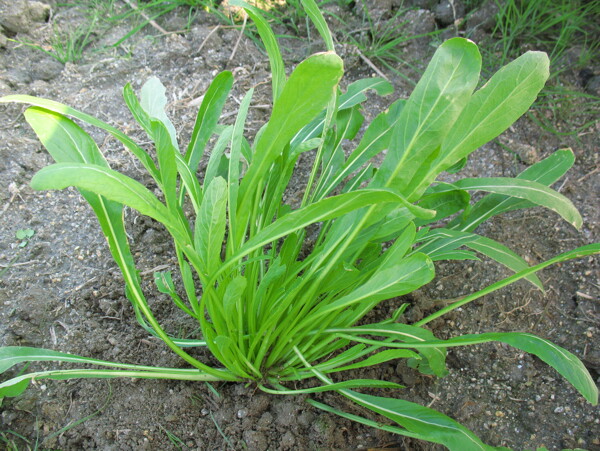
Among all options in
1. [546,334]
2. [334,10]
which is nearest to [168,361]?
[546,334]

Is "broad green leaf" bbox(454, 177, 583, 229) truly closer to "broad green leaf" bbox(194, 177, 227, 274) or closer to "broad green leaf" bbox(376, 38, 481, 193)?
"broad green leaf" bbox(376, 38, 481, 193)

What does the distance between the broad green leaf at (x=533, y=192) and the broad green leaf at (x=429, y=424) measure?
1.50 feet

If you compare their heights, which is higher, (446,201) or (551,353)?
(446,201)

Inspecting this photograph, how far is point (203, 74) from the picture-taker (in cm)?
193

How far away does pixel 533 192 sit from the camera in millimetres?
1042

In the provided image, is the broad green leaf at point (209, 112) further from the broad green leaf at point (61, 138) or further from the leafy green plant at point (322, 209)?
the broad green leaf at point (61, 138)

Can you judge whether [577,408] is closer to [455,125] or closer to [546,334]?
[546,334]

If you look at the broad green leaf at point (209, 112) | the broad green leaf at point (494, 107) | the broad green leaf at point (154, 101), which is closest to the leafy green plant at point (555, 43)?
the broad green leaf at point (494, 107)

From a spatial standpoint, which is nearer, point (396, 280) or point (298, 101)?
point (298, 101)

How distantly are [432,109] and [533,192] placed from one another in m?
0.34

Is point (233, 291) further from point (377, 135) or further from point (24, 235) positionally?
point (24, 235)

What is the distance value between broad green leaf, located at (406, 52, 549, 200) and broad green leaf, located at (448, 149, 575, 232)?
13.6 inches

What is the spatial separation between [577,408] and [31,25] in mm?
2290

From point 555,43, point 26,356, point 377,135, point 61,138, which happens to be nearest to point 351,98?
point 377,135
